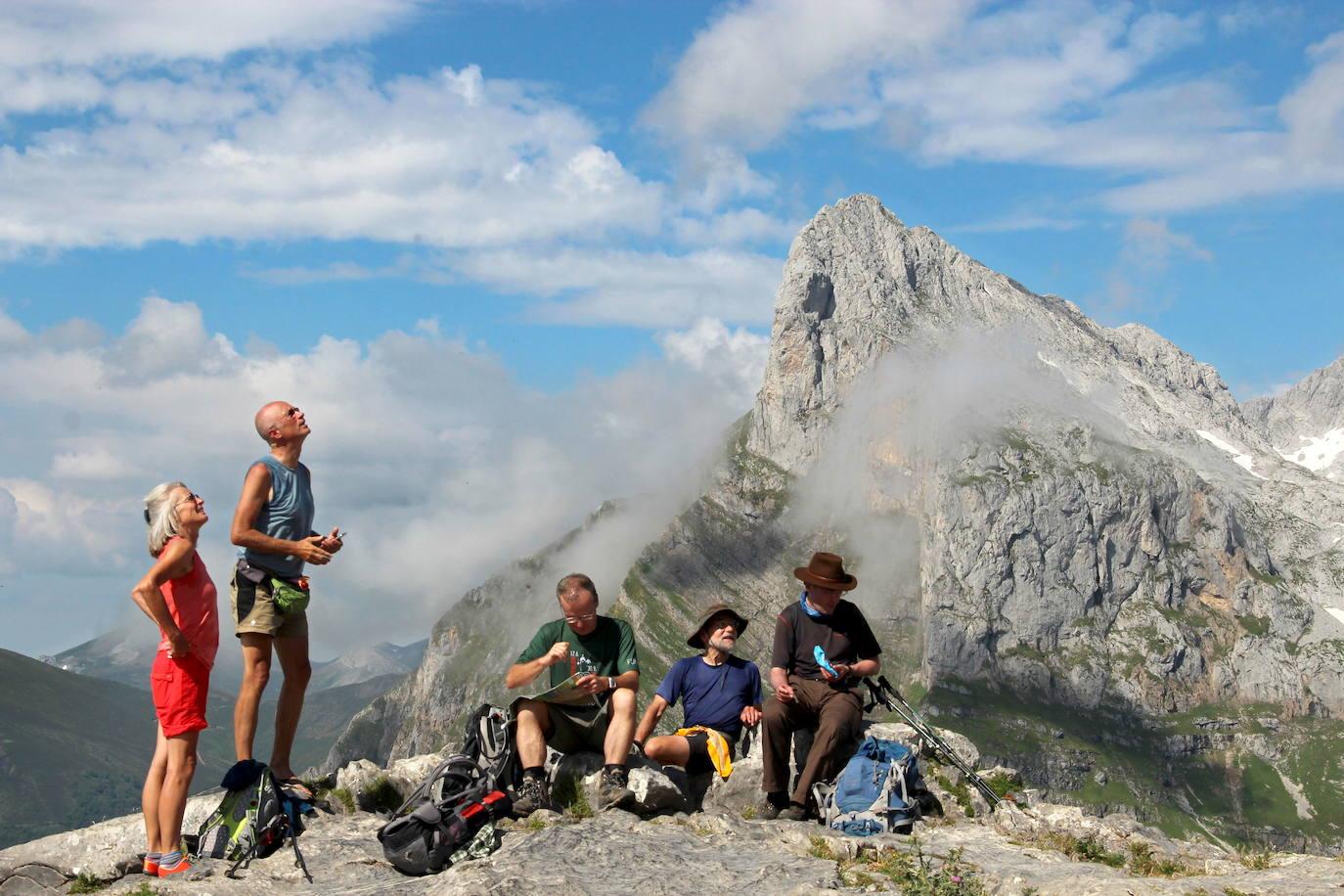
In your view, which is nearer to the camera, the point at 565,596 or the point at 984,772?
the point at 565,596

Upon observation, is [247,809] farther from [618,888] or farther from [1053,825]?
[1053,825]

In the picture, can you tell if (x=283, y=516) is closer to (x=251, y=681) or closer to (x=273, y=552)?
(x=273, y=552)

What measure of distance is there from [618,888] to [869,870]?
2619 mm

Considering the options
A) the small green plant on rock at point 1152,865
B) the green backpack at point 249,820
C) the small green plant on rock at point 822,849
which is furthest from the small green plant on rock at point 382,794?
the small green plant on rock at point 1152,865

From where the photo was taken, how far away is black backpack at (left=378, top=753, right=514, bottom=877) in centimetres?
1288

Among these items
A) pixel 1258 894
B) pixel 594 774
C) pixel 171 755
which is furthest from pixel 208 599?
pixel 1258 894

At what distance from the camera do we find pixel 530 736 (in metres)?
15.0

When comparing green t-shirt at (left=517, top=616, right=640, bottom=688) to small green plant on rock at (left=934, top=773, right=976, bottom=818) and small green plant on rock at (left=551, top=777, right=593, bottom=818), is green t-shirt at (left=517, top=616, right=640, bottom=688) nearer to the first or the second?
small green plant on rock at (left=551, top=777, right=593, bottom=818)

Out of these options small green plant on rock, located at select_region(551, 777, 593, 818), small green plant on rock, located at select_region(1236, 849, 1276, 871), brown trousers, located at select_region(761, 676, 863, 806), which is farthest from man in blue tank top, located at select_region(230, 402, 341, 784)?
small green plant on rock, located at select_region(1236, 849, 1276, 871)

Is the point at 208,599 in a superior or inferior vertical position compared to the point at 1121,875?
superior

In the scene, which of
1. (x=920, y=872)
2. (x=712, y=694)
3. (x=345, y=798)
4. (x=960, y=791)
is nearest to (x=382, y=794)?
(x=345, y=798)

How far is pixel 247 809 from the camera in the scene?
13938mm

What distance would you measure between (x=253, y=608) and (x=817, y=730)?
752 cm

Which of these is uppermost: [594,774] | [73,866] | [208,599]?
[208,599]
